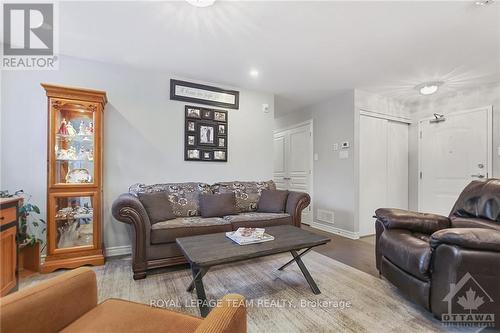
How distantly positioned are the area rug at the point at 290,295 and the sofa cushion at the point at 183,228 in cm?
38

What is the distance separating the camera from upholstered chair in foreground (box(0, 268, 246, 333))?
725mm

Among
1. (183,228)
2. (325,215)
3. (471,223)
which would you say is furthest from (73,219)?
(471,223)

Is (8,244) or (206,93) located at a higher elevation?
(206,93)

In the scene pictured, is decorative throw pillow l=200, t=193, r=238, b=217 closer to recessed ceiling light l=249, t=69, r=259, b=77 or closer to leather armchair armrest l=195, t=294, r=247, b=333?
recessed ceiling light l=249, t=69, r=259, b=77

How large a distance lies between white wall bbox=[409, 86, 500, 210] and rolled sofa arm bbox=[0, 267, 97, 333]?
15.5 ft

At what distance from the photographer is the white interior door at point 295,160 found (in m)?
4.71

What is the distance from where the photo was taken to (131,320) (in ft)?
3.01

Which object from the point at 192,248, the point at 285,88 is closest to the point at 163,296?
the point at 192,248

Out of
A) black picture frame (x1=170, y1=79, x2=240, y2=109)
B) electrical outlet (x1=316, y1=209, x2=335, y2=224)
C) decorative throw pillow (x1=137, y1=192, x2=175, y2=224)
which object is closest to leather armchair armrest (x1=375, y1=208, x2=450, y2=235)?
electrical outlet (x1=316, y1=209, x2=335, y2=224)

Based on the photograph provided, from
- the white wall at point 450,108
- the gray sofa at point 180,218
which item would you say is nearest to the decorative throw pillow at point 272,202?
the gray sofa at point 180,218

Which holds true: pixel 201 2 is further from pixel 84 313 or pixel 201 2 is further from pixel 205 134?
pixel 84 313

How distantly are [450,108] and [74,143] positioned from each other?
5464mm

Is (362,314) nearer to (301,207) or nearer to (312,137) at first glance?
(301,207)

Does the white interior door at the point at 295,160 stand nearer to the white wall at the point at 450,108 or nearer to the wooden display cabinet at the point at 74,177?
the white wall at the point at 450,108
